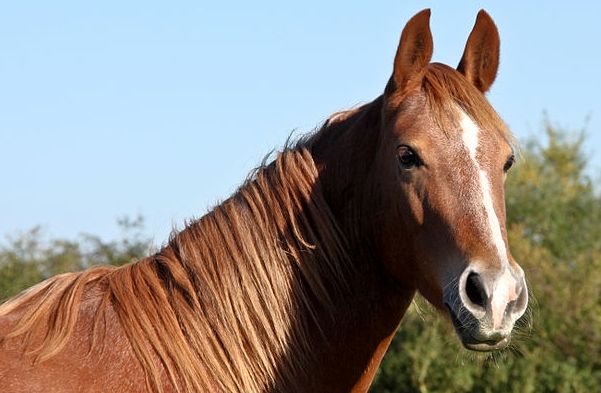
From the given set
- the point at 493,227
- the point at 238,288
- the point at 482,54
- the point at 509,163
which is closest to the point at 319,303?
the point at 238,288

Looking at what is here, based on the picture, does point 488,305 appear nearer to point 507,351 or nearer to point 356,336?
point 356,336

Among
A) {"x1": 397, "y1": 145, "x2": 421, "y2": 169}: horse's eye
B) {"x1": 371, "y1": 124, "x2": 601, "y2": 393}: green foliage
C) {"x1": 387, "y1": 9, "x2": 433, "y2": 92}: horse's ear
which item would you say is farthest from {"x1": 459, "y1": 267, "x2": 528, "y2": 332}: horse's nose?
{"x1": 371, "y1": 124, "x2": 601, "y2": 393}: green foliage

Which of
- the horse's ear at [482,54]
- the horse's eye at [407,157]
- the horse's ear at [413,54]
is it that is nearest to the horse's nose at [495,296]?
the horse's eye at [407,157]

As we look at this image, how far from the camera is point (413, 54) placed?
13.9 feet

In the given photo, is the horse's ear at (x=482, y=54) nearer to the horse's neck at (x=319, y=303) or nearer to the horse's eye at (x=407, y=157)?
the horse's eye at (x=407, y=157)

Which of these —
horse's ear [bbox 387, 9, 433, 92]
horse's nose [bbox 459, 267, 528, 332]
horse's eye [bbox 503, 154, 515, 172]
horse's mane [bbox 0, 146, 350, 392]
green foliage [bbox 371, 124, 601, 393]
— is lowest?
green foliage [bbox 371, 124, 601, 393]

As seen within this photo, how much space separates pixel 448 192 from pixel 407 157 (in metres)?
0.23

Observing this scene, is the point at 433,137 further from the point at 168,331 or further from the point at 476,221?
the point at 168,331

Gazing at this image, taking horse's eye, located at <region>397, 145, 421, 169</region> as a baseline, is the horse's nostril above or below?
below

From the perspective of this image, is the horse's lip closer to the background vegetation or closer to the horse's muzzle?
the horse's muzzle

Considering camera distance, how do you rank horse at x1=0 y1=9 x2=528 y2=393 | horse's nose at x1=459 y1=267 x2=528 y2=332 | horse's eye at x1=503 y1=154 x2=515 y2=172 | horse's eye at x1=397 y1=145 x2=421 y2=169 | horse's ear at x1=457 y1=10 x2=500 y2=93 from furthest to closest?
1. horse's ear at x1=457 y1=10 x2=500 y2=93
2. horse's eye at x1=503 y1=154 x2=515 y2=172
3. horse's eye at x1=397 y1=145 x2=421 y2=169
4. horse at x1=0 y1=9 x2=528 y2=393
5. horse's nose at x1=459 y1=267 x2=528 y2=332

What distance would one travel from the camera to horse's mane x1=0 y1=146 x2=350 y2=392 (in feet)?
13.0

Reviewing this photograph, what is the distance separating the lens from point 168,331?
3992 millimetres

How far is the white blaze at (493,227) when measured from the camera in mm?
3570
